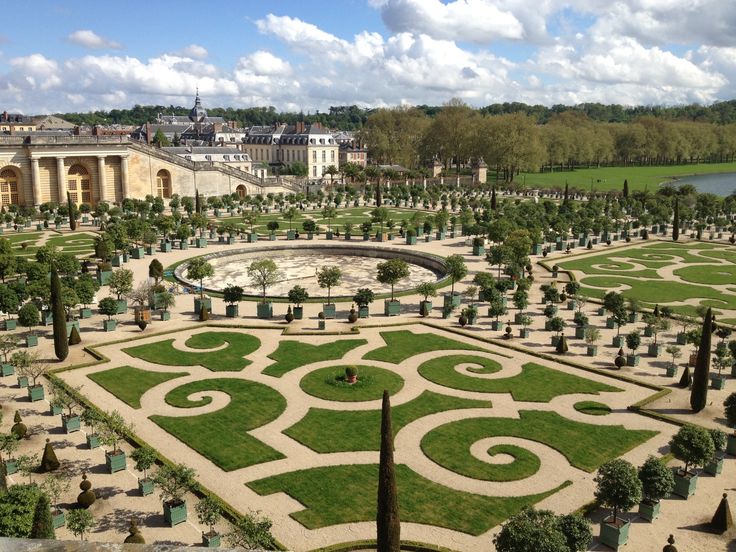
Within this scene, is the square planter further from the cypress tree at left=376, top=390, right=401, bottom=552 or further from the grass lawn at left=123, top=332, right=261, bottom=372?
the cypress tree at left=376, top=390, right=401, bottom=552

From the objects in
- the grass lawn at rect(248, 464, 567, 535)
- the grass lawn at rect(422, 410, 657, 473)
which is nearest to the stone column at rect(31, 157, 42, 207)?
the grass lawn at rect(248, 464, 567, 535)

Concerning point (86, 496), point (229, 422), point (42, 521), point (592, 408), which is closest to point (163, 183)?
point (229, 422)

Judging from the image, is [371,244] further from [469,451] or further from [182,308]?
[469,451]

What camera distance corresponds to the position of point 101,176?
104438mm

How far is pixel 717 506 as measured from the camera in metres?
25.1

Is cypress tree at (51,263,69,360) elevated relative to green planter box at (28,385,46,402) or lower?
elevated

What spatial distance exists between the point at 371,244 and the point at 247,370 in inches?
1672

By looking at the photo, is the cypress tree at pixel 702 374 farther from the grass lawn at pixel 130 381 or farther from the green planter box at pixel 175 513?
the grass lawn at pixel 130 381

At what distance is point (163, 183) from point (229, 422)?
296 ft

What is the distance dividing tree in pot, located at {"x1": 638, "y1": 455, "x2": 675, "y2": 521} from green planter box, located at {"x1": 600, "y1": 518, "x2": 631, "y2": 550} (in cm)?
184

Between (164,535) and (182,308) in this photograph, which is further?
(182,308)

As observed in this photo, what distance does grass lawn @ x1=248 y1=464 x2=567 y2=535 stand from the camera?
24125 millimetres

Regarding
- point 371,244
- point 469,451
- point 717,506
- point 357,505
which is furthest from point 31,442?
point 371,244

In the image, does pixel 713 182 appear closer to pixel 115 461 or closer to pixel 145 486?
pixel 115 461
